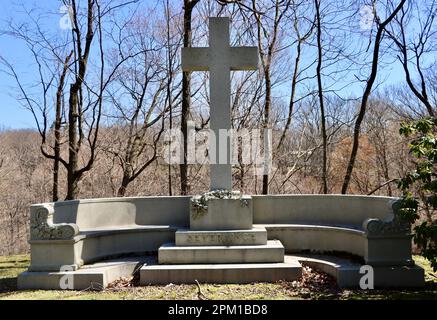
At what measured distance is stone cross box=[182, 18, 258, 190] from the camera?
300 inches

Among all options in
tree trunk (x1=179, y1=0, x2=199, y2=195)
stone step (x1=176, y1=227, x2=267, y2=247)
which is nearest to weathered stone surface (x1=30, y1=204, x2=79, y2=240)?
stone step (x1=176, y1=227, x2=267, y2=247)

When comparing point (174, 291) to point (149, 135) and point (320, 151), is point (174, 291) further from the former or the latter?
point (320, 151)

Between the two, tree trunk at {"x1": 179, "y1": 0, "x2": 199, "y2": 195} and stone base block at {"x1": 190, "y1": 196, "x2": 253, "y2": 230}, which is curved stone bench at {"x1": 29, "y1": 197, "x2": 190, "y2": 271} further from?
tree trunk at {"x1": 179, "y1": 0, "x2": 199, "y2": 195}

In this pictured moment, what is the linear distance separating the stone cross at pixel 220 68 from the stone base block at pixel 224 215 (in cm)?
45

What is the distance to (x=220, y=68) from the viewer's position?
7.73 metres

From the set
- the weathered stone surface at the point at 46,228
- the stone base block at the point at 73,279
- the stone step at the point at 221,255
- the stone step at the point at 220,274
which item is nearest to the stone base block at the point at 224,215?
the stone step at the point at 221,255

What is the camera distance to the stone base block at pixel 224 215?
7.28 metres

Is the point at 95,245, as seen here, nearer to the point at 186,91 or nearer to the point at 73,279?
the point at 73,279

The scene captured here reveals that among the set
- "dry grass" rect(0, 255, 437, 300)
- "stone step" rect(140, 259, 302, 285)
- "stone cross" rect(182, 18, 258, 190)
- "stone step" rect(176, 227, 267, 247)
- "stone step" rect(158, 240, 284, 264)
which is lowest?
"dry grass" rect(0, 255, 437, 300)

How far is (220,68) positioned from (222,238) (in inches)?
131

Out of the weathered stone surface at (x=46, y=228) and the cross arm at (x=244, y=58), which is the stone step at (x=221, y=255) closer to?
the weathered stone surface at (x=46, y=228)

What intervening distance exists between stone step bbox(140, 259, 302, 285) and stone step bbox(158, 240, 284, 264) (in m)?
0.29

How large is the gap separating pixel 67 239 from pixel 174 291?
2045 mm

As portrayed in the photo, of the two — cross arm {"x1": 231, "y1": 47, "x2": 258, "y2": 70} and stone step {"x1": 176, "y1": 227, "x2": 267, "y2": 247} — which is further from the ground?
cross arm {"x1": 231, "y1": 47, "x2": 258, "y2": 70}
